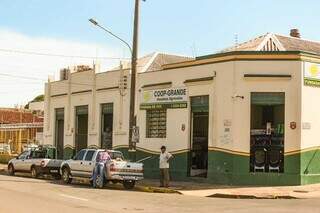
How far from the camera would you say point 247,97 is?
2592cm

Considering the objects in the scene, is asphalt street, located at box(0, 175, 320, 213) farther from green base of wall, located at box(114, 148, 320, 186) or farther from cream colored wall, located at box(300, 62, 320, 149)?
cream colored wall, located at box(300, 62, 320, 149)

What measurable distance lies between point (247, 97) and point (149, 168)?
7502 mm

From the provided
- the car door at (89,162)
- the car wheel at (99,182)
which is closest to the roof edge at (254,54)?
the car door at (89,162)

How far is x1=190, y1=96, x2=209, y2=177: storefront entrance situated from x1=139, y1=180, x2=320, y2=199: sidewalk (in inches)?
82.6

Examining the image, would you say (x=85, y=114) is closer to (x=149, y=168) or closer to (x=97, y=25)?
(x=149, y=168)

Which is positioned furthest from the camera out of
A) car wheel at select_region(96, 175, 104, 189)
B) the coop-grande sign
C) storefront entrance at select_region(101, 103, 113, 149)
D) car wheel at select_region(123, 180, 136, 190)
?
storefront entrance at select_region(101, 103, 113, 149)

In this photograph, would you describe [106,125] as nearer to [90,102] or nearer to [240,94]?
[90,102]

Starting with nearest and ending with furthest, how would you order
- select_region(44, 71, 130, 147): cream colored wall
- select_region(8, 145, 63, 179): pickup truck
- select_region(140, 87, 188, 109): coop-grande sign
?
select_region(140, 87, 188, 109): coop-grande sign → select_region(8, 145, 63, 179): pickup truck → select_region(44, 71, 130, 147): cream colored wall

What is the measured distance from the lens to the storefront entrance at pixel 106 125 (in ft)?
113

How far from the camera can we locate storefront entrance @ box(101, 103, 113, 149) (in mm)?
34500

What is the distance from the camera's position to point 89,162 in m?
26.4

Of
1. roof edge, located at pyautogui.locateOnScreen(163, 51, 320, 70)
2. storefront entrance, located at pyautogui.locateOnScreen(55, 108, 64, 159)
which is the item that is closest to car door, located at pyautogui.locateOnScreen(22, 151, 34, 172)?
storefront entrance, located at pyautogui.locateOnScreen(55, 108, 64, 159)

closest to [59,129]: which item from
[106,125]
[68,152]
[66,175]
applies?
[68,152]

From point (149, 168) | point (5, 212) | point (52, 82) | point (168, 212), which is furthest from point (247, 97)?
point (52, 82)
